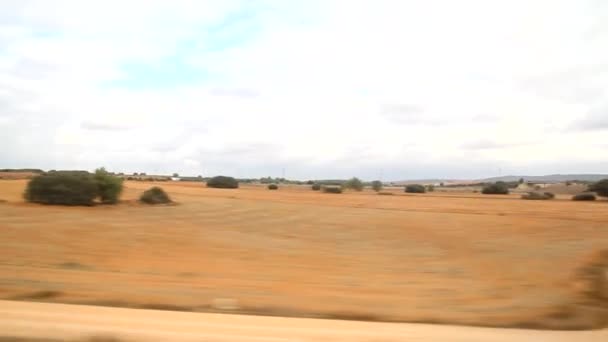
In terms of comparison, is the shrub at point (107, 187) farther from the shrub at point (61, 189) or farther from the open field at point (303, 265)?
the open field at point (303, 265)

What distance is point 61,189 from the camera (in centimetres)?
3897

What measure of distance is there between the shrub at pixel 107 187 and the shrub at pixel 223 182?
49.2 m

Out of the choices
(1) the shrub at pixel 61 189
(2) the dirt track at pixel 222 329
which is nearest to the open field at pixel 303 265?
(2) the dirt track at pixel 222 329

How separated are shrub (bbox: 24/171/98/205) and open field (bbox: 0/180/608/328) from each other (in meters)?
2.10

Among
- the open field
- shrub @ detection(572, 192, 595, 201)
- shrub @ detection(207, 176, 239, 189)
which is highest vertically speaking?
shrub @ detection(207, 176, 239, 189)

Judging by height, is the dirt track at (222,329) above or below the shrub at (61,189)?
below

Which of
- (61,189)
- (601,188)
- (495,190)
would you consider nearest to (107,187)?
(61,189)

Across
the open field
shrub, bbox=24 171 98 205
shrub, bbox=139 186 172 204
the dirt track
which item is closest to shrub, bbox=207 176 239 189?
shrub, bbox=139 186 172 204

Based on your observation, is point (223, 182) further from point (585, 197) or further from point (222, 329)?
point (222, 329)

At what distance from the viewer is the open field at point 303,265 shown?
11.3m

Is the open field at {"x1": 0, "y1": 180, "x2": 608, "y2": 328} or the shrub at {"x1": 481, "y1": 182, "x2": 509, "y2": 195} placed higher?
Result: the shrub at {"x1": 481, "y1": 182, "x2": 509, "y2": 195}

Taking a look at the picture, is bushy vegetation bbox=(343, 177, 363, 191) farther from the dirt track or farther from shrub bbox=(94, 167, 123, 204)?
the dirt track

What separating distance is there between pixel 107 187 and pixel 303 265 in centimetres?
2755

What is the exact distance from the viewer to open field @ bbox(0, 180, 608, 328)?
36.9 feet
